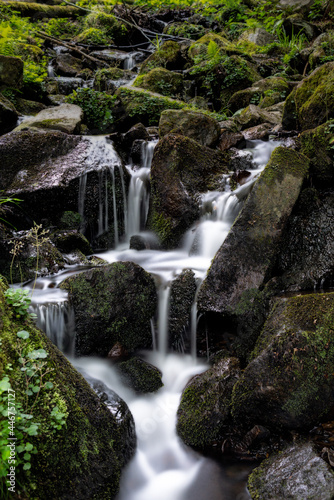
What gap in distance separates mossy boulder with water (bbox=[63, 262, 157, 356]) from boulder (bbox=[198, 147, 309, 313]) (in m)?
0.77

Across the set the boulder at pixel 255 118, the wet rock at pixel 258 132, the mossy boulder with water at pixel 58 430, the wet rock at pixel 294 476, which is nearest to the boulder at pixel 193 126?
the wet rock at pixel 258 132

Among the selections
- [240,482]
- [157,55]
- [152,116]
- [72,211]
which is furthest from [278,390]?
[157,55]

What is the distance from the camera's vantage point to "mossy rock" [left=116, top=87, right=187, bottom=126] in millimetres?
9414

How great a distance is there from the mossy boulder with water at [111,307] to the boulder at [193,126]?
4.07m

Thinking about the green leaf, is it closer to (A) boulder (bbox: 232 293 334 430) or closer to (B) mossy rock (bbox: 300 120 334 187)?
(A) boulder (bbox: 232 293 334 430)

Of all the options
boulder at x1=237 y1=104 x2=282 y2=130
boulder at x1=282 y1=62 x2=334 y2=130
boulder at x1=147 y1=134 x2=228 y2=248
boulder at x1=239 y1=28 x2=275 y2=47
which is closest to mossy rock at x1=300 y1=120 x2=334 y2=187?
boulder at x1=282 y1=62 x2=334 y2=130

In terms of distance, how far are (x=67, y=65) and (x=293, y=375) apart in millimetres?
14556

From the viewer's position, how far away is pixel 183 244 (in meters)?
5.73

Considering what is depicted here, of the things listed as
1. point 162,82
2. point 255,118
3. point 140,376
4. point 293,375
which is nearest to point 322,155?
point 293,375

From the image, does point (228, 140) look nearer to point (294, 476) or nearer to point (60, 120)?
point (60, 120)

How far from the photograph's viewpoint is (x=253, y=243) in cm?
418

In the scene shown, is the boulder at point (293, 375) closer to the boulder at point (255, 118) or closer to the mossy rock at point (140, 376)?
the mossy rock at point (140, 376)

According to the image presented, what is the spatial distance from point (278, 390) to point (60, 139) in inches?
230

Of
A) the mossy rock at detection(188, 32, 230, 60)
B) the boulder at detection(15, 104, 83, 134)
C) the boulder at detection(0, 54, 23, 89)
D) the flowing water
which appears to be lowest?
the flowing water
